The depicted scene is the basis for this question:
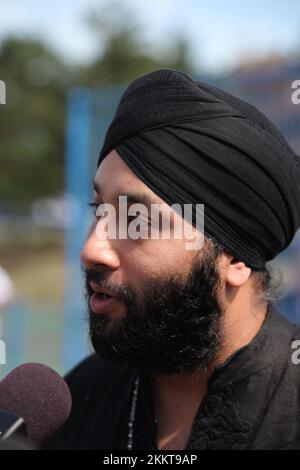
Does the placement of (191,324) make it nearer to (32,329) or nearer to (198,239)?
(198,239)

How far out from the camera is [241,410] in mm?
1752

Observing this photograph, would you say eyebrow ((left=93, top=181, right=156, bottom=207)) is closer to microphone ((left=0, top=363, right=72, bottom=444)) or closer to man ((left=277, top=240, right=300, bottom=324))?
microphone ((left=0, top=363, right=72, bottom=444))

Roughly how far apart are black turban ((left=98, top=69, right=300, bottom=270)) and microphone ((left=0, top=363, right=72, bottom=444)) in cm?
53

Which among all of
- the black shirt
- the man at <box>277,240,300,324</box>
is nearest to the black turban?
the black shirt

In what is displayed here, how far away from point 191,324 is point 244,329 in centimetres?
18

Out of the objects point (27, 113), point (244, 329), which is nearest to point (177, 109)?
point (244, 329)

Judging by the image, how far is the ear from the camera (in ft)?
5.90

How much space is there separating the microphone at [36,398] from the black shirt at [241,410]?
40 cm

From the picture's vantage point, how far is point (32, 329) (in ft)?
27.9

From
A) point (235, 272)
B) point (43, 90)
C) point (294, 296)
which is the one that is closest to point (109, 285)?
point (235, 272)

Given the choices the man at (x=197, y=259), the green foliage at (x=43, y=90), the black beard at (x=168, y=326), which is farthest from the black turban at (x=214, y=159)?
the green foliage at (x=43, y=90)

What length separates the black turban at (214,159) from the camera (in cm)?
173

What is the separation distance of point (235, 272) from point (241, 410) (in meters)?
0.36

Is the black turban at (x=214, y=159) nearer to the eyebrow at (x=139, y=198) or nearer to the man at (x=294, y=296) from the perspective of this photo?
the eyebrow at (x=139, y=198)
